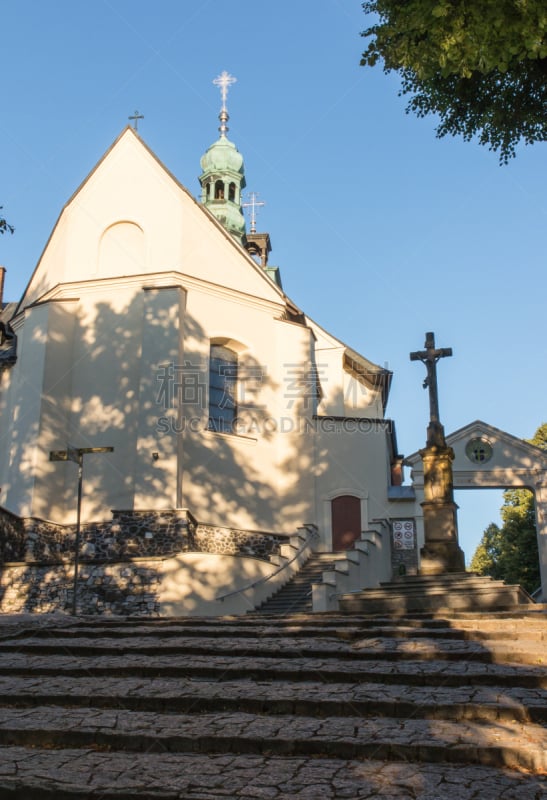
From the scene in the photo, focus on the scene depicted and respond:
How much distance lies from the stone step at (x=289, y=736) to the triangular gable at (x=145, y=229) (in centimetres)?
1736

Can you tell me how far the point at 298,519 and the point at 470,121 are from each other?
1232 cm

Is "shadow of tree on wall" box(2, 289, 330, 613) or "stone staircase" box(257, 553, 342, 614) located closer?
"stone staircase" box(257, 553, 342, 614)

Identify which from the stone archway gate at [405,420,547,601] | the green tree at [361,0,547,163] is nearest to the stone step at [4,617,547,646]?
the green tree at [361,0,547,163]

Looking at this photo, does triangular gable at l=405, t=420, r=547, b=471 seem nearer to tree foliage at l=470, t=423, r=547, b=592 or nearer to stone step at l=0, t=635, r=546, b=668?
tree foliage at l=470, t=423, r=547, b=592

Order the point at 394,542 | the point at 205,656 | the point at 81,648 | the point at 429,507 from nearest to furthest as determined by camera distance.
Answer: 1. the point at 205,656
2. the point at 81,648
3. the point at 429,507
4. the point at 394,542

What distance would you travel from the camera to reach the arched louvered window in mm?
22562

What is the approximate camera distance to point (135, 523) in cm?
2003

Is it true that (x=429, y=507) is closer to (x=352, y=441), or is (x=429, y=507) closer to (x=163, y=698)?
(x=352, y=441)

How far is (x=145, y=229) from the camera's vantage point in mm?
23312

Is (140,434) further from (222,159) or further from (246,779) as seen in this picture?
(222,159)

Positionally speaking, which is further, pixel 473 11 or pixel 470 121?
pixel 470 121

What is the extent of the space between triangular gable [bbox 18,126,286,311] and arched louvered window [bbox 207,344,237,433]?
193 centimetres

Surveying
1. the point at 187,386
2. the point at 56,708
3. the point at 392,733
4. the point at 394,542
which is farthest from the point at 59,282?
the point at 392,733

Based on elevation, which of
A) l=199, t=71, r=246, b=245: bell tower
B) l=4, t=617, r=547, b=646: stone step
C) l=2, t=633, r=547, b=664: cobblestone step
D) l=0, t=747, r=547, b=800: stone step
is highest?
l=199, t=71, r=246, b=245: bell tower
